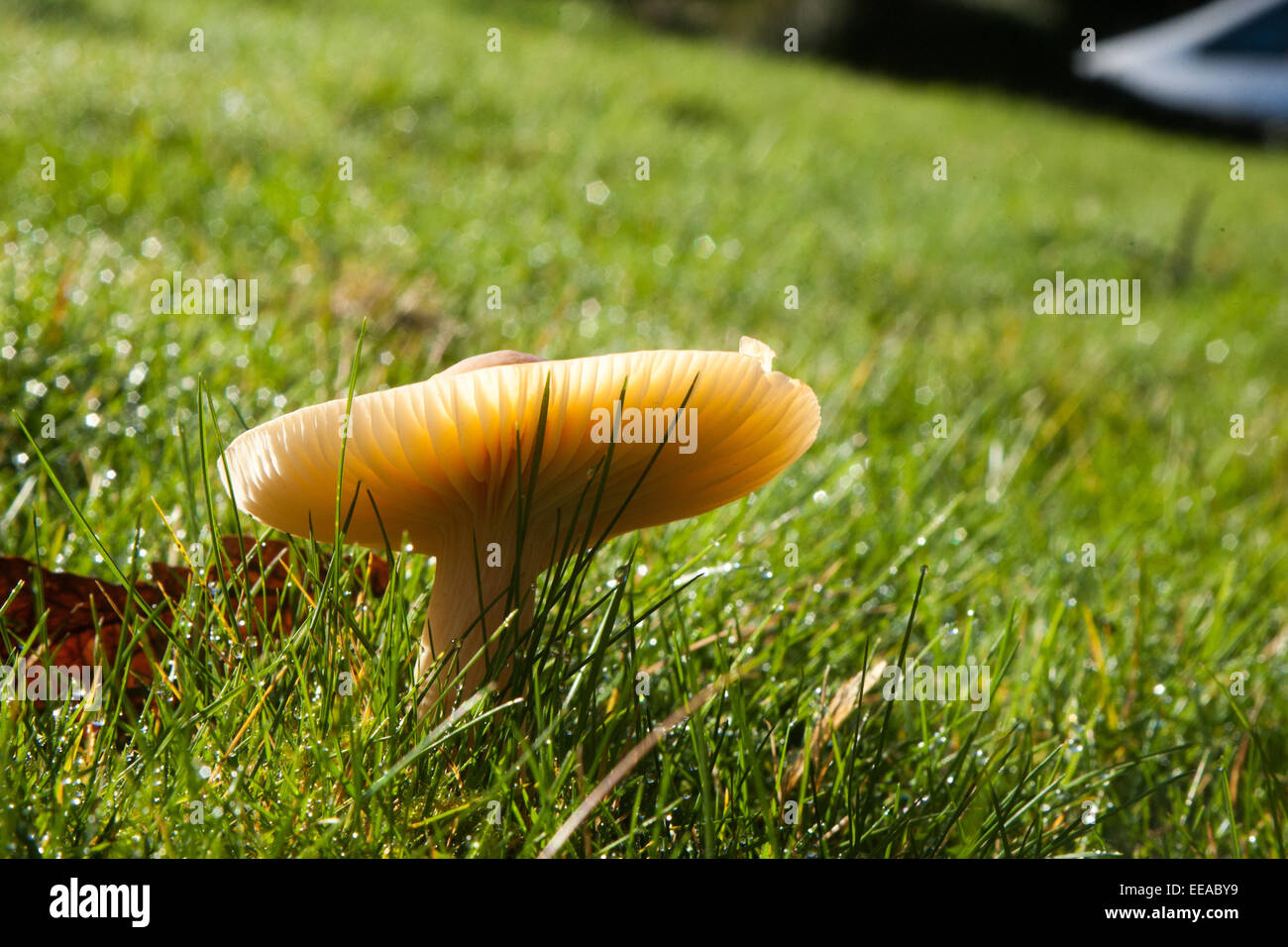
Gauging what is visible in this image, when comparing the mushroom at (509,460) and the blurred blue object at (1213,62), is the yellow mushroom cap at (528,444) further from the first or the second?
the blurred blue object at (1213,62)

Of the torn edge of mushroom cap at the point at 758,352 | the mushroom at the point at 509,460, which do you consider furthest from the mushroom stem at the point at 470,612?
the torn edge of mushroom cap at the point at 758,352

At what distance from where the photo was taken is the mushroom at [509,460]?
956 millimetres

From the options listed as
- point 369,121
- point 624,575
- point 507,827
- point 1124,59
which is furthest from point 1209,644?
point 1124,59

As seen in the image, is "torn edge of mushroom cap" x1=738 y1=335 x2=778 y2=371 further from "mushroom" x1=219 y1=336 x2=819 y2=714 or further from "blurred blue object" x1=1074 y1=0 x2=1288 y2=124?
"blurred blue object" x1=1074 y1=0 x2=1288 y2=124

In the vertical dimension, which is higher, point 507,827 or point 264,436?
point 264,436

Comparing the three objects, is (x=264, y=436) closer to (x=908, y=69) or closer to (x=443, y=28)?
(x=443, y=28)

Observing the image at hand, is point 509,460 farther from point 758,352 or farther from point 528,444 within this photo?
point 758,352

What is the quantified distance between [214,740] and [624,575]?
17.8 inches

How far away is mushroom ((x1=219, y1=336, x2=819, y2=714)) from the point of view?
0.96m

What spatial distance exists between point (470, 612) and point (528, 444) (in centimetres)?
22

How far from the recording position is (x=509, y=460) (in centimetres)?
109

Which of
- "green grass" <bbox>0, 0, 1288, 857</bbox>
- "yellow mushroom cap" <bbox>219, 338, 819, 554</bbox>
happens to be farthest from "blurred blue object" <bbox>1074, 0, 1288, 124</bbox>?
"yellow mushroom cap" <bbox>219, 338, 819, 554</bbox>

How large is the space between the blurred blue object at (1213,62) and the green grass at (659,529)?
5.19 meters
